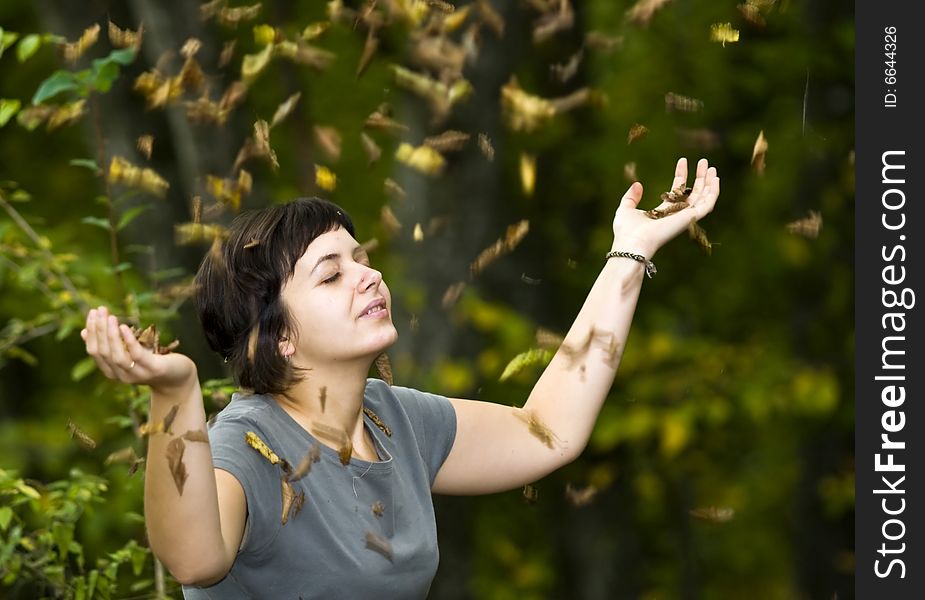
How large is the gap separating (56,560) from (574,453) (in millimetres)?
1527

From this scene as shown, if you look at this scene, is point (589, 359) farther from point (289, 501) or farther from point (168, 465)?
point (168, 465)

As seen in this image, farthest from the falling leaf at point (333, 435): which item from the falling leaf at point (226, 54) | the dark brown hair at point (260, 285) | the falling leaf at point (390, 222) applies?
the falling leaf at point (390, 222)

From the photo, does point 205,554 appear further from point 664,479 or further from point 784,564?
point 784,564

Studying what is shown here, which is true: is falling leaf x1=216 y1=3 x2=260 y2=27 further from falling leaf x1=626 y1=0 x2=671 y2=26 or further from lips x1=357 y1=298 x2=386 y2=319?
lips x1=357 y1=298 x2=386 y2=319

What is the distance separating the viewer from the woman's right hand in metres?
2.08

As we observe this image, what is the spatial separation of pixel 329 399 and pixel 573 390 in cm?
64

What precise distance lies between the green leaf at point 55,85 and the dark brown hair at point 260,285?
0.85 m

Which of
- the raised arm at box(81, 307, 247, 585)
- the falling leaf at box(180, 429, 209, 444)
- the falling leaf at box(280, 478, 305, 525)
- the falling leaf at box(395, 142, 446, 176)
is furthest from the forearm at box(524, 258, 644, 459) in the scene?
the falling leaf at box(395, 142, 446, 176)

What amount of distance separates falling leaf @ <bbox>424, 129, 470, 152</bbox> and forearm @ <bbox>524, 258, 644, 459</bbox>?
283 centimetres

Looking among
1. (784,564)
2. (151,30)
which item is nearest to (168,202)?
(151,30)

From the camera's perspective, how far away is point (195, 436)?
225 cm

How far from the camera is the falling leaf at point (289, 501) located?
2.70 meters

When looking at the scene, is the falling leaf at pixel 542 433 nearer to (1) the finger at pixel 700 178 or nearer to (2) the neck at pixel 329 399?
(2) the neck at pixel 329 399

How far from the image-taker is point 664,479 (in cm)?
977
